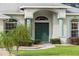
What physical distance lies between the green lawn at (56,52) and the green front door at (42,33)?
0.22 meters

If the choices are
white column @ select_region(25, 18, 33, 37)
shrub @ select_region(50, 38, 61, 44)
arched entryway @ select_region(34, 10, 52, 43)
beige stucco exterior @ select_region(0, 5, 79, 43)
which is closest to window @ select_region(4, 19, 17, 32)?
beige stucco exterior @ select_region(0, 5, 79, 43)

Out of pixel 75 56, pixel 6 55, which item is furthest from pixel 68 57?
pixel 6 55

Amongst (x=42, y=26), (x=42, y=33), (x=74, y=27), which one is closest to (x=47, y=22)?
(x=42, y=26)

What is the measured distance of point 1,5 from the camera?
16750 millimetres

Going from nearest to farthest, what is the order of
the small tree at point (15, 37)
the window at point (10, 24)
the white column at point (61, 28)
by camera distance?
1. the small tree at point (15, 37)
2. the window at point (10, 24)
3. the white column at point (61, 28)

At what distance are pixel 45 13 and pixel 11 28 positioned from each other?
28.0 inches

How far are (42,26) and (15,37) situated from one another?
62cm

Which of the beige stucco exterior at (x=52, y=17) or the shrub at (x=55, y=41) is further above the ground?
the beige stucco exterior at (x=52, y=17)

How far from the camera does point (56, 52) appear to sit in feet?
54.8

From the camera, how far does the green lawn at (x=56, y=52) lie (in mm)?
16672

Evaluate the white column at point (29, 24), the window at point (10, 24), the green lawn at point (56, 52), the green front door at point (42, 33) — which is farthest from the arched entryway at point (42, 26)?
the window at point (10, 24)

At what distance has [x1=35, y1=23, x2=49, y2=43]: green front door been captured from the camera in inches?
663

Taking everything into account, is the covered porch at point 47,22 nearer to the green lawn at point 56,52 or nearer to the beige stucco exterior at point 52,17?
the beige stucco exterior at point 52,17

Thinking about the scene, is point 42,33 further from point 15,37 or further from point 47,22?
point 15,37
